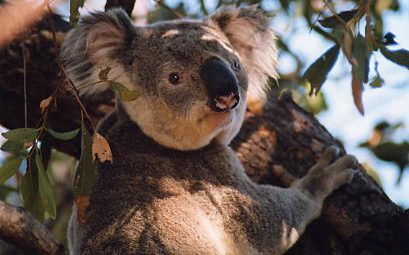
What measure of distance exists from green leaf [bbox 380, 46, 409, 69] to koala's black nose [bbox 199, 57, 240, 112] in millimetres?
776

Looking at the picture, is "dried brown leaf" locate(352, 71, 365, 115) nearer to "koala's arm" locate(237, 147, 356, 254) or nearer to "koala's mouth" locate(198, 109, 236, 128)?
"koala's mouth" locate(198, 109, 236, 128)

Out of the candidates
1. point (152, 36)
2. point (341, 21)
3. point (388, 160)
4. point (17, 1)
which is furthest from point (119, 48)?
point (388, 160)

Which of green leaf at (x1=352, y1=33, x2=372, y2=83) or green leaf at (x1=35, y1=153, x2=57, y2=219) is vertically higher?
green leaf at (x1=352, y1=33, x2=372, y2=83)

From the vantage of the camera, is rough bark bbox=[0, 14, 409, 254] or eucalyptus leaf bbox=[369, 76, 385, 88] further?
rough bark bbox=[0, 14, 409, 254]

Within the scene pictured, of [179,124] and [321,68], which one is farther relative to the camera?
[179,124]

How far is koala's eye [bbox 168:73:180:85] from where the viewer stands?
3.64 meters

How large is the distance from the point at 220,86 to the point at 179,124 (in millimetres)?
404

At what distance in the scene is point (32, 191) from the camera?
10.5 feet

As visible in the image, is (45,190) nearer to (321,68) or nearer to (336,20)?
(321,68)

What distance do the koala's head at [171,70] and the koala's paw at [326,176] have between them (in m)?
0.57

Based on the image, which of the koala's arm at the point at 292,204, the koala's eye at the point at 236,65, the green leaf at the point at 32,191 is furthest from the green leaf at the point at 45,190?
the koala's eye at the point at 236,65

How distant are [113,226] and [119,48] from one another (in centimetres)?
109

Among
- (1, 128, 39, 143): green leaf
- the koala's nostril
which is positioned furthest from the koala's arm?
(1, 128, 39, 143): green leaf

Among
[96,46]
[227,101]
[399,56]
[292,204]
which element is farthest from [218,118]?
[399,56]
